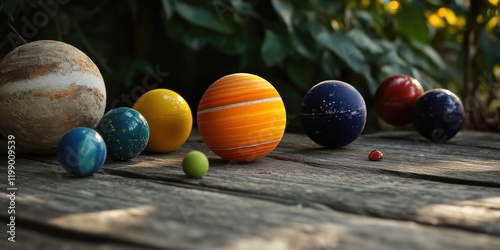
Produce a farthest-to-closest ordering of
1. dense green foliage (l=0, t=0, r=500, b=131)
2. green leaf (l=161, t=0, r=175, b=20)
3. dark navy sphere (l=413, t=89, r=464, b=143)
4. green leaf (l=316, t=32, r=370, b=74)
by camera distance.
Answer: green leaf (l=316, t=32, r=370, b=74) < dense green foliage (l=0, t=0, r=500, b=131) < green leaf (l=161, t=0, r=175, b=20) < dark navy sphere (l=413, t=89, r=464, b=143)

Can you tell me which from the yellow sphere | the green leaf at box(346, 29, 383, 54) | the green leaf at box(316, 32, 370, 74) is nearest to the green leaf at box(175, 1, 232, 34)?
the green leaf at box(316, 32, 370, 74)

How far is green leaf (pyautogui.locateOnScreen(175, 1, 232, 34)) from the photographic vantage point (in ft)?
14.9

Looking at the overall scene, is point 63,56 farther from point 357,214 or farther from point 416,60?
point 416,60

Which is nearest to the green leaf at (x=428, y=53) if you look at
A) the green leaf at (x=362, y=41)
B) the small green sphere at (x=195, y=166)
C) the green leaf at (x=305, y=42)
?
the green leaf at (x=362, y=41)

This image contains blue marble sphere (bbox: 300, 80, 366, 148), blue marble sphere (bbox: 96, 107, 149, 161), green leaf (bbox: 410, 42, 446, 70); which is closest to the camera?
blue marble sphere (bbox: 96, 107, 149, 161)

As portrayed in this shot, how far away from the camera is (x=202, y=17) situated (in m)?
4.60

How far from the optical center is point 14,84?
2.93 m

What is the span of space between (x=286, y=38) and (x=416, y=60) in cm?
132

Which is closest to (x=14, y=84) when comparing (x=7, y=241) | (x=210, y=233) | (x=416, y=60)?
(x=7, y=241)

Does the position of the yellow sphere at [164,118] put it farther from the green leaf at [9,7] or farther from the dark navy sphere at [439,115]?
the dark navy sphere at [439,115]

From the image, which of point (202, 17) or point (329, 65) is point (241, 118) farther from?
point (329, 65)

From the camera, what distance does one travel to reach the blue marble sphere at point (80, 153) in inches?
97.6

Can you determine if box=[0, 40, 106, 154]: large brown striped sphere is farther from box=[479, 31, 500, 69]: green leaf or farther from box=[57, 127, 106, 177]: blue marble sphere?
box=[479, 31, 500, 69]: green leaf

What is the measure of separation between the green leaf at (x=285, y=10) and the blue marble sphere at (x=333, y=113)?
4.68 ft
